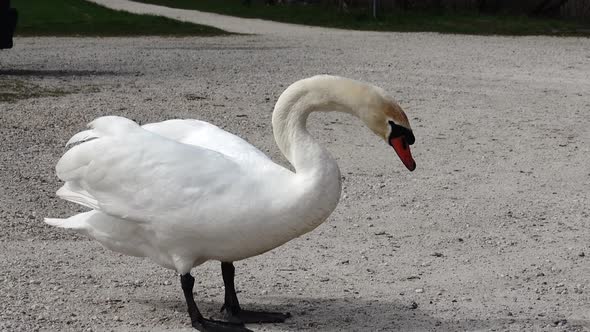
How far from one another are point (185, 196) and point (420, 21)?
63.3 ft

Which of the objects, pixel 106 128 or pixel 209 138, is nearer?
pixel 106 128

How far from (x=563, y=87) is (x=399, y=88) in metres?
1.86

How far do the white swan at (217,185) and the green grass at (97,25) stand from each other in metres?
16.1

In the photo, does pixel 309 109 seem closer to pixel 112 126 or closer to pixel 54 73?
pixel 112 126

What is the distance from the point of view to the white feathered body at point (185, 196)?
4.42 metres

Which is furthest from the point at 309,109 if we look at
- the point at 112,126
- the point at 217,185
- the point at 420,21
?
the point at 420,21

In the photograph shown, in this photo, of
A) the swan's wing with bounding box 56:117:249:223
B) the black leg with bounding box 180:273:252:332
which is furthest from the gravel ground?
the swan's wing with bounding box 56:117:249:223

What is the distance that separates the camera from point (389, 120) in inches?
177

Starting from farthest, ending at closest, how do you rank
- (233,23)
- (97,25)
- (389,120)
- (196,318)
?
(233,23), (97,25), (196,318), (389,120)

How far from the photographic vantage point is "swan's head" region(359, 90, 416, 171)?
14.7 ft

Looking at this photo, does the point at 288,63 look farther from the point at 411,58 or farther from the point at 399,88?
the point at 399,88

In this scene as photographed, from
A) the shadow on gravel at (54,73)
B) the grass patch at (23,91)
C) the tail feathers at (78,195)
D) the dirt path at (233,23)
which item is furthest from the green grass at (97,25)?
the tail feathers at (78,195)

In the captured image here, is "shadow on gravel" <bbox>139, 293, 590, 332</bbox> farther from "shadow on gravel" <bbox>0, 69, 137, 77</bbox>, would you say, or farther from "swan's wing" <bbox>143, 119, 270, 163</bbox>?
"shadow on gravel" <bbox>0, 69, 137, 77</bbox>

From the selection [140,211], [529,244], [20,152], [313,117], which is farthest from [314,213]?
[313,117]
